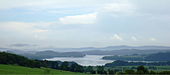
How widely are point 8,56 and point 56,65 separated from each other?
10899 mm

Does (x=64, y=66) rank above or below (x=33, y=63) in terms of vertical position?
below

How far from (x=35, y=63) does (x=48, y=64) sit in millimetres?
5942

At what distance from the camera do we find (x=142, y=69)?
28250 mm

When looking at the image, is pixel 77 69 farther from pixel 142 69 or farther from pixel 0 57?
pixel 142 69

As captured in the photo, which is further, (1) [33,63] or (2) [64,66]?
(2) [64,66]

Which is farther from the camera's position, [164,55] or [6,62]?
[164,55]

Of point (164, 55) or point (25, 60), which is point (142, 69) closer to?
point (25, 60)

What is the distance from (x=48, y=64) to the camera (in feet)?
237

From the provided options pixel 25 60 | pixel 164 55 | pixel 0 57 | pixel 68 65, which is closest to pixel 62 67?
pixel 68 65

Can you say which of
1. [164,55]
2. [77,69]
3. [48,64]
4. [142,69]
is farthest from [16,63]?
[164,55]

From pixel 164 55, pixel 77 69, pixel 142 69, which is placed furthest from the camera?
pixel 164 55

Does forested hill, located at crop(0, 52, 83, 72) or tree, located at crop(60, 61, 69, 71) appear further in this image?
tree, located at crop(60, 61, 69, 71)

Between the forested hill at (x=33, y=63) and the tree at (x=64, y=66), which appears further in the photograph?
the tree at (x=64, y=66)

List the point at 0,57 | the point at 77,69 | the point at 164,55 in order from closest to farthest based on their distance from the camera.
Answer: the point at 77,69 < the point at 0,57 < the point at 164,55
